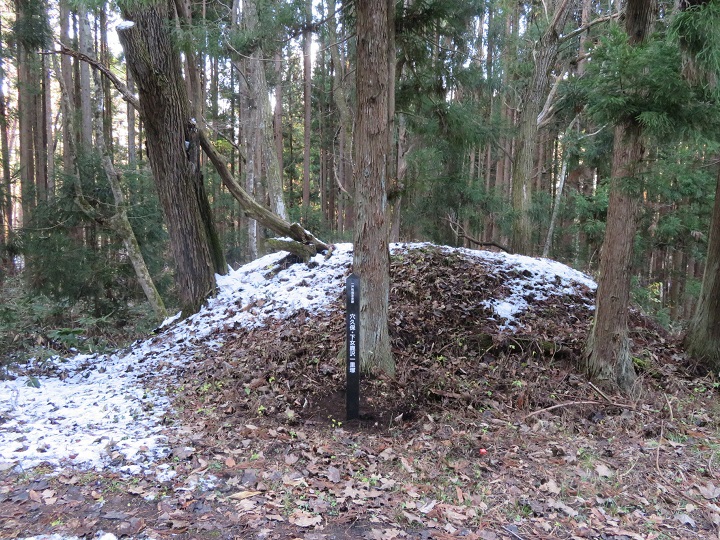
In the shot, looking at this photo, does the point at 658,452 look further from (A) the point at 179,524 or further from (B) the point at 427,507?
(A) the point at 179,524

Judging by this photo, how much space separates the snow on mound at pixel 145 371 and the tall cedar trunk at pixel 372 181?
2024 millimetres

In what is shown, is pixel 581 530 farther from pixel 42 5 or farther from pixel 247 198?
pixel 42 5

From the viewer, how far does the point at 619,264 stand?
534 cm

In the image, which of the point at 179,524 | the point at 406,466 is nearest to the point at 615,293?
the point at 406,466

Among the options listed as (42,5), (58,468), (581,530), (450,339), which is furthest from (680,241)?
(42,5)

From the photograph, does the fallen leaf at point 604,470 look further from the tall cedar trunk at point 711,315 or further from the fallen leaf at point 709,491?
the tall cedar trunk at point 711,315

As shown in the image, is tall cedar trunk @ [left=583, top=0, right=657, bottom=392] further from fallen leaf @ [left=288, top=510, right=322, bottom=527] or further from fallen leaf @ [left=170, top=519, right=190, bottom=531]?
fallen leaf @ [left=170, top=519, right=190, bottom=531]

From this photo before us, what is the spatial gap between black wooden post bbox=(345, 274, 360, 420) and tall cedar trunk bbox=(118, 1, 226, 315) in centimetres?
450

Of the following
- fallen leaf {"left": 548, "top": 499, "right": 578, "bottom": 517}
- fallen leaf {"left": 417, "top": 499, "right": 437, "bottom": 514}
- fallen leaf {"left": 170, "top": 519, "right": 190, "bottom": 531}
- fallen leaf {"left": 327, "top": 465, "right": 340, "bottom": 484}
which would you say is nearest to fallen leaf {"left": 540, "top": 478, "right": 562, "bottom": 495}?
fallen leaf {"left": 548, "top": 499, "right": 578, "bottom": 517}

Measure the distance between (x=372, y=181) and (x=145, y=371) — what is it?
13.5ft

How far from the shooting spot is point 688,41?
3994 mm

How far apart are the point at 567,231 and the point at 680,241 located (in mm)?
3222

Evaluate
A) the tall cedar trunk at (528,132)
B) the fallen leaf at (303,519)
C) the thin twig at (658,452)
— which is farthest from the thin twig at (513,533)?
the tall cedar trunk at (528,132)

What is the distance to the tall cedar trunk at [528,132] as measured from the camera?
33.9ft
